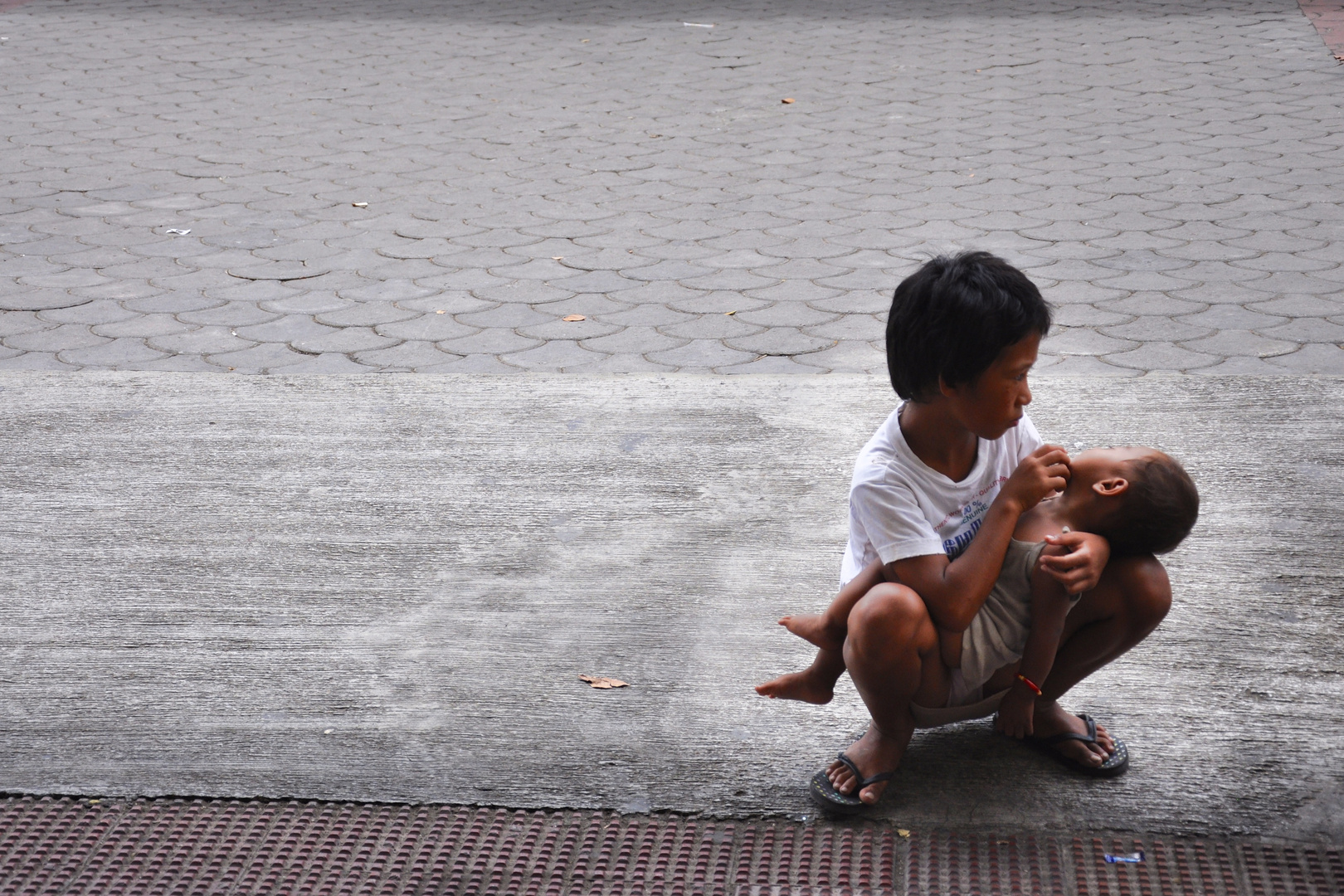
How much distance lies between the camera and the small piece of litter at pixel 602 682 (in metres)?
2.45

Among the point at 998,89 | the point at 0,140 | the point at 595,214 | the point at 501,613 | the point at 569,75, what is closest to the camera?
the point at 501,613

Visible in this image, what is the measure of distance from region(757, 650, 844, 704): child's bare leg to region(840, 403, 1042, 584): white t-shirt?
140 mm

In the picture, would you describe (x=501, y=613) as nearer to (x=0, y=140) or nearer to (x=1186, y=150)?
(x=1186, y=150)

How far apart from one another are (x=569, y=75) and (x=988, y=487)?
807cm

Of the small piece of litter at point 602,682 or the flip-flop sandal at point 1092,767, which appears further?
the small piece of litter at point 602,682

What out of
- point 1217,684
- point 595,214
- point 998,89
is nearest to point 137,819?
point 1217,684

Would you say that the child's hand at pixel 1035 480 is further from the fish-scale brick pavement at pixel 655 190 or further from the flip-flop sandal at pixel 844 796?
the fish-scale brick pavement at pixel 655 190

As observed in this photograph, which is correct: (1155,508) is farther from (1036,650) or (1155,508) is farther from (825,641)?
(825,641)

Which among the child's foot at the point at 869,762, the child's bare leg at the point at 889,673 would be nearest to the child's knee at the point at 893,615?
the child's bare leg at the point at 889,673

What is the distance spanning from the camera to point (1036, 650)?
202cm

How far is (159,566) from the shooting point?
9.65ft

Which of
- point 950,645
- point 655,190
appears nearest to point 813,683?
point 950,645

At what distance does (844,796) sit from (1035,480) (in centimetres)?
61

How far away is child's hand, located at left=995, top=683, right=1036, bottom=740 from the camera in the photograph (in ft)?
6.80
